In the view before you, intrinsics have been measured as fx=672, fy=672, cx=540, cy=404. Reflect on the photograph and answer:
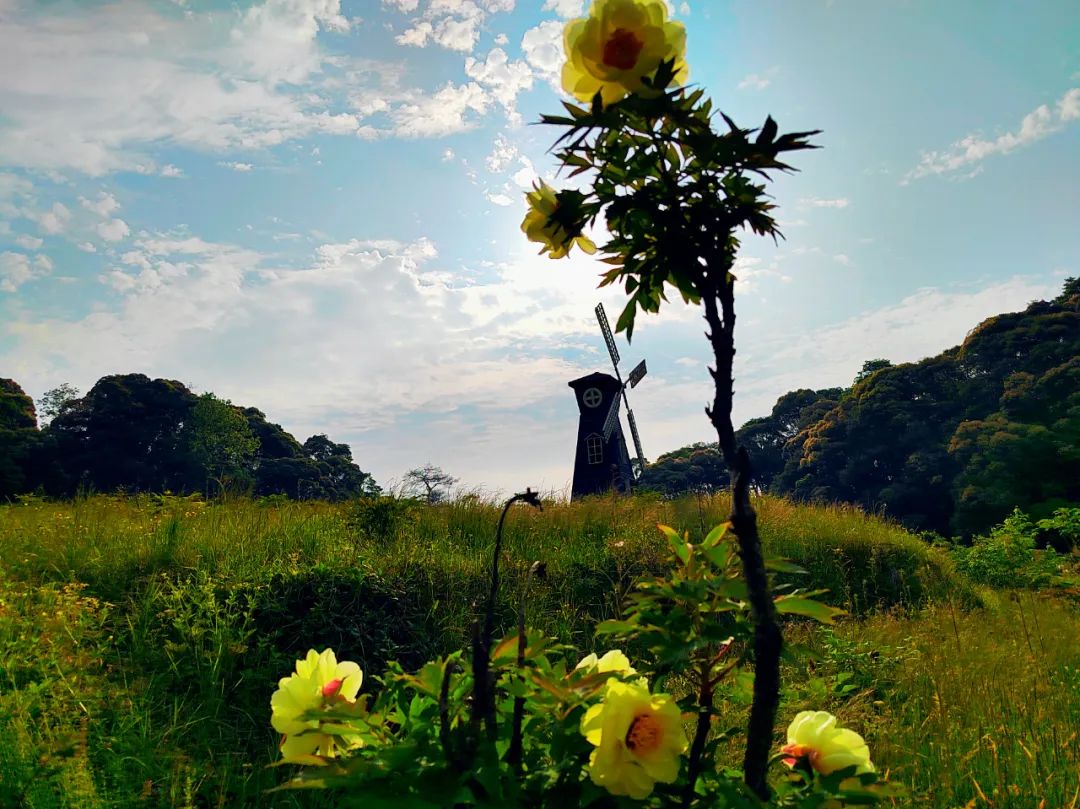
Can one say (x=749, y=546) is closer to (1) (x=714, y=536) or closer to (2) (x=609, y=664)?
(1) (x=714, y=536)

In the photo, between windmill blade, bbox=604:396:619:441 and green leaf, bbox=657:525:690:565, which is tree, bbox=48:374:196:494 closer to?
windmill blade, bbox=604:396:619:441

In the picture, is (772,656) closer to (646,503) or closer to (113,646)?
(113,646)

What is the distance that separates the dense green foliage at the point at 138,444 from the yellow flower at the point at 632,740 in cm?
2581

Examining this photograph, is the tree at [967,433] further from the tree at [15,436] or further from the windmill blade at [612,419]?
the tree at [15,436]

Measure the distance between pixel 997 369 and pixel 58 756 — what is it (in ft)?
80.3

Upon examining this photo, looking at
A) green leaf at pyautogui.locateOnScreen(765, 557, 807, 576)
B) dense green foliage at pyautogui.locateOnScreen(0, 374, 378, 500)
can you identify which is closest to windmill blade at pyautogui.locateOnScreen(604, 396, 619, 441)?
dense green foliage at pyautogui.locateOnScreen(0, 374, 378, 500)

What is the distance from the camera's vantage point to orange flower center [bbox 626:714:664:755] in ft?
3.69

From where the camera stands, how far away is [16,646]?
398cm

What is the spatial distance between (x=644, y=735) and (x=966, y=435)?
21295 millimetres

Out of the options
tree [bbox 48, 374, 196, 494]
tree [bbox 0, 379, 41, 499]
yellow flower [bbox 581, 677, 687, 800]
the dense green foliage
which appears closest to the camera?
yellow flower [bbox 581, 677, 687, 800]

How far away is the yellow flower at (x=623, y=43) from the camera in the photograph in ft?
4.16

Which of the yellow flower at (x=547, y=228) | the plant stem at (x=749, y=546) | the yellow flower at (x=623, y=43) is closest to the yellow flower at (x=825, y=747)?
the plant stem at (x=749, y=546)

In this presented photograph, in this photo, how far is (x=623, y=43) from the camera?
4.20 ft

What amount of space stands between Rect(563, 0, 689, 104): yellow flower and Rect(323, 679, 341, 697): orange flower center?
1304mm
